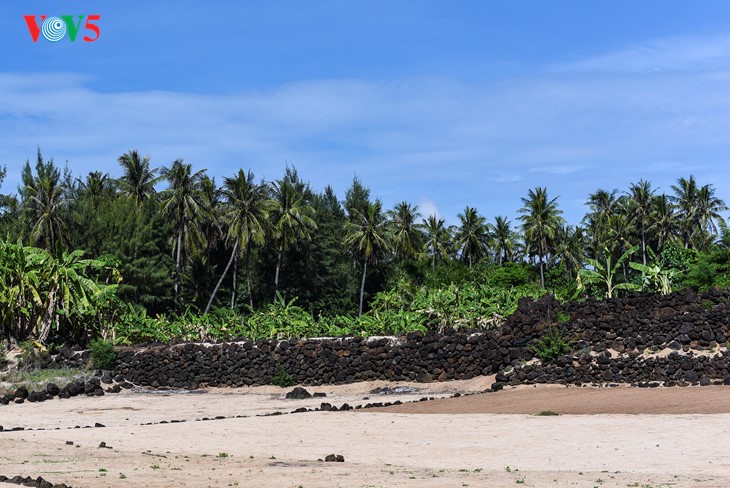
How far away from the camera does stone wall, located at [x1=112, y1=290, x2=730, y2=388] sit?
2281 cm

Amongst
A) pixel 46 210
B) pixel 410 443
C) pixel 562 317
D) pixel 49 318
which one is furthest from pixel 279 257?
pixel 410 443

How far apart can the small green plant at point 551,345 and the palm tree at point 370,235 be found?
3855cm

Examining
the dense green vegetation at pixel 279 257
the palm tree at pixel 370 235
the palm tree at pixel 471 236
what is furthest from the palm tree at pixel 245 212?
the palm tree at pixel 471 236

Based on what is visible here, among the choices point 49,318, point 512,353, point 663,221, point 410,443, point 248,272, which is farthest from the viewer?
point 663,221

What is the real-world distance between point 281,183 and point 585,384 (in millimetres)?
40115

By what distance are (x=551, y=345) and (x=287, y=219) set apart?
36852 millimetres

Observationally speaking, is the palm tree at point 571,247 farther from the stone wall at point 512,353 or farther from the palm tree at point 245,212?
the stone wall at point 512,353

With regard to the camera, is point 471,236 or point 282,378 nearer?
point 282,378

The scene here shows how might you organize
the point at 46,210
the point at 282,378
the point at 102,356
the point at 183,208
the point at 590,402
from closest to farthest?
1. the point at 590,402
2. the point at 282,378
3. the point at 102,356
4. the point at 46,210
5. the point at 183,208

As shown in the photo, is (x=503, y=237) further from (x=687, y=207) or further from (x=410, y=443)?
(x=410, y=443)

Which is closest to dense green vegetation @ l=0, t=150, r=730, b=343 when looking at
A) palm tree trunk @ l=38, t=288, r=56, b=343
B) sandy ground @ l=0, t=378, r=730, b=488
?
palm tree trunk @ l=38, t=288, r=56, b=343

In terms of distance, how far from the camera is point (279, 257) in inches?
2360

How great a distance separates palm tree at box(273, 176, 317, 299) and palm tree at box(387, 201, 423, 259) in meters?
9.84

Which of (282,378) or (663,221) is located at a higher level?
(663,221)
